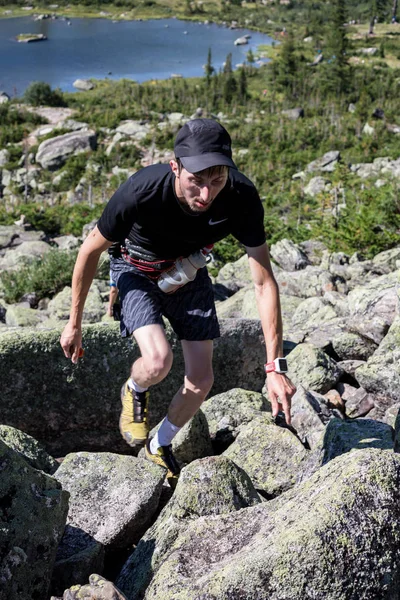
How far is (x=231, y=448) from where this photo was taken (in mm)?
5453

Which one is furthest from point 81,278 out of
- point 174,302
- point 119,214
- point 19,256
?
point 19,256

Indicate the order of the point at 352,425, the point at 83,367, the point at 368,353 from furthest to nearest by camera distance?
the point at 368,353 → the point at 83,367 → the point at 352,425

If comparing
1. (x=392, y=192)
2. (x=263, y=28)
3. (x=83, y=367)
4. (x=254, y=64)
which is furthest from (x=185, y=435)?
(x=263, y=28)

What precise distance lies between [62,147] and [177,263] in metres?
57.7

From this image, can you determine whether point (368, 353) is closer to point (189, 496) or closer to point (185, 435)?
point (185, 435)

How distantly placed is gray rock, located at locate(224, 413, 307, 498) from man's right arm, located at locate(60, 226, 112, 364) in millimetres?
1465

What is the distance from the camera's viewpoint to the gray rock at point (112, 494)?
4473mm

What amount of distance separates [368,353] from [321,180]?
30.9 meters

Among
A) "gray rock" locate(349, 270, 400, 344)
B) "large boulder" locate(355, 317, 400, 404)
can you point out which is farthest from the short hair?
"gray rock" locate(349, 270, 400, 344)

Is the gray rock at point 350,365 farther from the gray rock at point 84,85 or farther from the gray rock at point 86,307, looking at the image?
the gray rock at point 84,85

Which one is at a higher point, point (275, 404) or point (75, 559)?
point (275, 404)

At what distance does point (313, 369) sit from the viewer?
22.7ft

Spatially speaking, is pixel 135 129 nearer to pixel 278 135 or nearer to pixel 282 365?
pixel 278 135

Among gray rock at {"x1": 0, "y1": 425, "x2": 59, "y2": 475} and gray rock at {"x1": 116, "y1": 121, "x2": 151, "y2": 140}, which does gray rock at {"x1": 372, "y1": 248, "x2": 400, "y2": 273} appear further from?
gray rock at {"x1": 116, "y1": 121, "x2": 151, "y2": 140}
